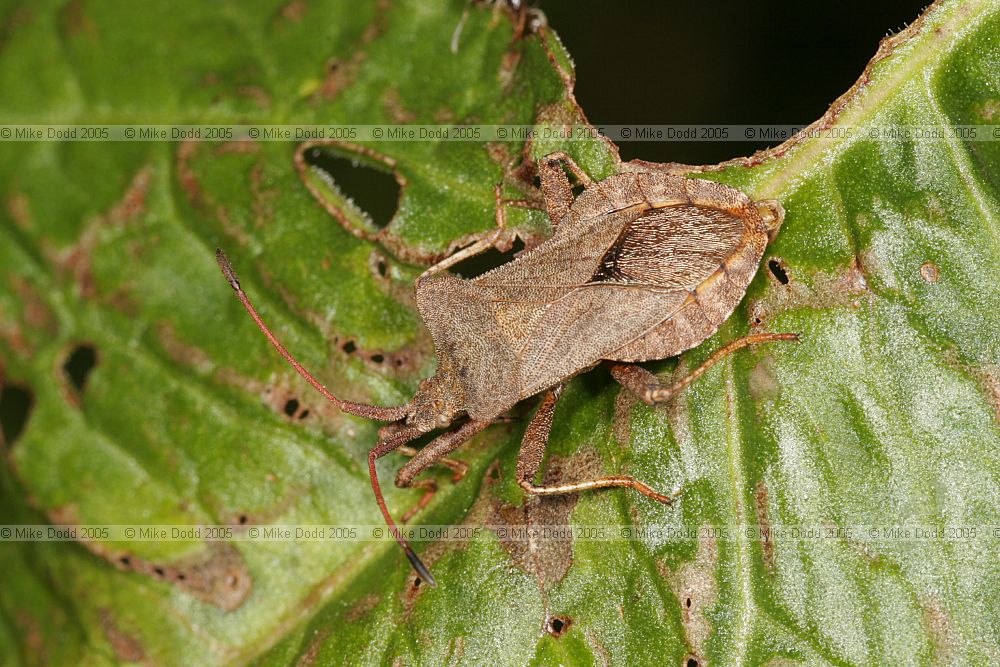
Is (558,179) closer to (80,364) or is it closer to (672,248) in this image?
(672,248)

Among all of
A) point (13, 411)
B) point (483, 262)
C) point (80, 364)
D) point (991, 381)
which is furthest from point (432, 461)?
point (13, 411)

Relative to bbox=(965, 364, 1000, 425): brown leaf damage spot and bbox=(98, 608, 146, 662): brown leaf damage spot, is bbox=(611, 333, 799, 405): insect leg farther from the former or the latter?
bbox=(98, 608, 146, 662): brown leaf damage spot

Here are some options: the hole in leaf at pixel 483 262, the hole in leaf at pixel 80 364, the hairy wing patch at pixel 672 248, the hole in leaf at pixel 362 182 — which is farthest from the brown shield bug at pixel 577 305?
the hole in leaf at pixel 80 364

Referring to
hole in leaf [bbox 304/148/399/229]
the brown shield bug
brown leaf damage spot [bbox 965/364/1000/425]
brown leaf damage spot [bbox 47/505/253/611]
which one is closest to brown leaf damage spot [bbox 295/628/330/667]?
brown leaf damage spot [bbox 47/505/253/611]

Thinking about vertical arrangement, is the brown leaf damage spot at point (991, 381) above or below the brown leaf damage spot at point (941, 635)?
above

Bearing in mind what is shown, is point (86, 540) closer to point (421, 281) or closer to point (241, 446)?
point (241, 446)

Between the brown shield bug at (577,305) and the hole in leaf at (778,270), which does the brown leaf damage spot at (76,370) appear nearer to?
the brown shield bug at (577,305)
